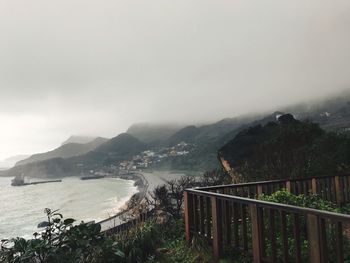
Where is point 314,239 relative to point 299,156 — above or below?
below

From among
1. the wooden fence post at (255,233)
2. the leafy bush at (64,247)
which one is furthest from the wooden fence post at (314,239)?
the leafy bush at (64,247)

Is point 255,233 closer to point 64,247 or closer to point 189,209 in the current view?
point 189,209

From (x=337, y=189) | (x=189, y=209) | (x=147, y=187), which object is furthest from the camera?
(x=147, y=187)

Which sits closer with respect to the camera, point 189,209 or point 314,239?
point 314,239

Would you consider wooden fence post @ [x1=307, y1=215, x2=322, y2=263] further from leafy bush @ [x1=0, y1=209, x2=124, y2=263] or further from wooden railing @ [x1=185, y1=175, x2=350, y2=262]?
leafy bush @ [x1=0, y1=209, x2=124, y2=263]

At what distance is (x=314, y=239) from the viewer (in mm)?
4559

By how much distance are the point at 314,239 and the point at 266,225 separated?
2069 millimetres

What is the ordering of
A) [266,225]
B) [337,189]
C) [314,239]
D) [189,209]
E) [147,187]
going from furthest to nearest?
1. [147,187]
2. [337,189]
3. [189,209]
4. [266,225]
5. [314,239]

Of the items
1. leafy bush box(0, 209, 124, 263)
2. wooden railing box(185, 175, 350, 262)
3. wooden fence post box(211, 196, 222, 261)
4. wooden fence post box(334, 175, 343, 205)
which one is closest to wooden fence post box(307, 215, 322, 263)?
wooden railing box(185, 175, 350, 262)

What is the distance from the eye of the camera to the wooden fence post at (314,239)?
450 cm

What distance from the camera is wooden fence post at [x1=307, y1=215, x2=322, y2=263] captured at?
450cm

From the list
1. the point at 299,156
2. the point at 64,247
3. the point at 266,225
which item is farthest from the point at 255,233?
the point at 299,156

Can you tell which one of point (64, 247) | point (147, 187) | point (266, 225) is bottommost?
point (147, 187)

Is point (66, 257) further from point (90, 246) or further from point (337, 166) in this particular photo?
point (337, 166)
